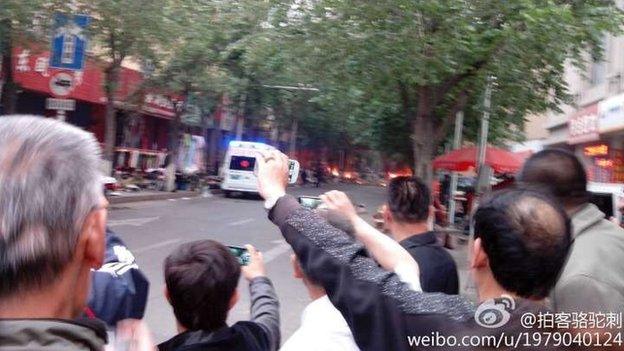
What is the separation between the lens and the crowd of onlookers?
48.7 inches

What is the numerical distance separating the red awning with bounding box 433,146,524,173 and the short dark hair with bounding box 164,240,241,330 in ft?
40.3

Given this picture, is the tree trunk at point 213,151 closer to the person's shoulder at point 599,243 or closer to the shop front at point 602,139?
the shop front at point 602,139

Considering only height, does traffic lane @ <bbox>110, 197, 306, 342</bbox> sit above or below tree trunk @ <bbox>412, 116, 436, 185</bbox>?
below

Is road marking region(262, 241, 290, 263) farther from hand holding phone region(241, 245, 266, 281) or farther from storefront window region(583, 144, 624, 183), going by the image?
hand holding phone region(241, 245, 266, 281)

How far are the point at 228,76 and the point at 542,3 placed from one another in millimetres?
17972

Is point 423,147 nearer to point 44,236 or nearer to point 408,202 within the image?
point 408,202

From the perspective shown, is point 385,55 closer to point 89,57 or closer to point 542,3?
point 542,3

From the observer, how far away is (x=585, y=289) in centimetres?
217

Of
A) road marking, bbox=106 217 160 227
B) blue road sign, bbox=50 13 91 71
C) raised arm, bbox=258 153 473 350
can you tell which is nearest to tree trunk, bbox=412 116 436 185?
blue road sign, bbox=50 13 91 71

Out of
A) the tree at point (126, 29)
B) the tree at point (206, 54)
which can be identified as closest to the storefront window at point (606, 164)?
the tree at point (206, 54)

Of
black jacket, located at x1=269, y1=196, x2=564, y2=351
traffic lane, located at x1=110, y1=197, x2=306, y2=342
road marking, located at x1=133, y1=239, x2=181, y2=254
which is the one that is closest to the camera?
black jacket, located at x1=269, y1=196, x2=564, y2=351

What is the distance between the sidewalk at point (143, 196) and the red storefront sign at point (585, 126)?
40.8ft

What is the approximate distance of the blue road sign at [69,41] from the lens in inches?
539

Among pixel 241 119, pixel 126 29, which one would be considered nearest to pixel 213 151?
pixel 241 119
